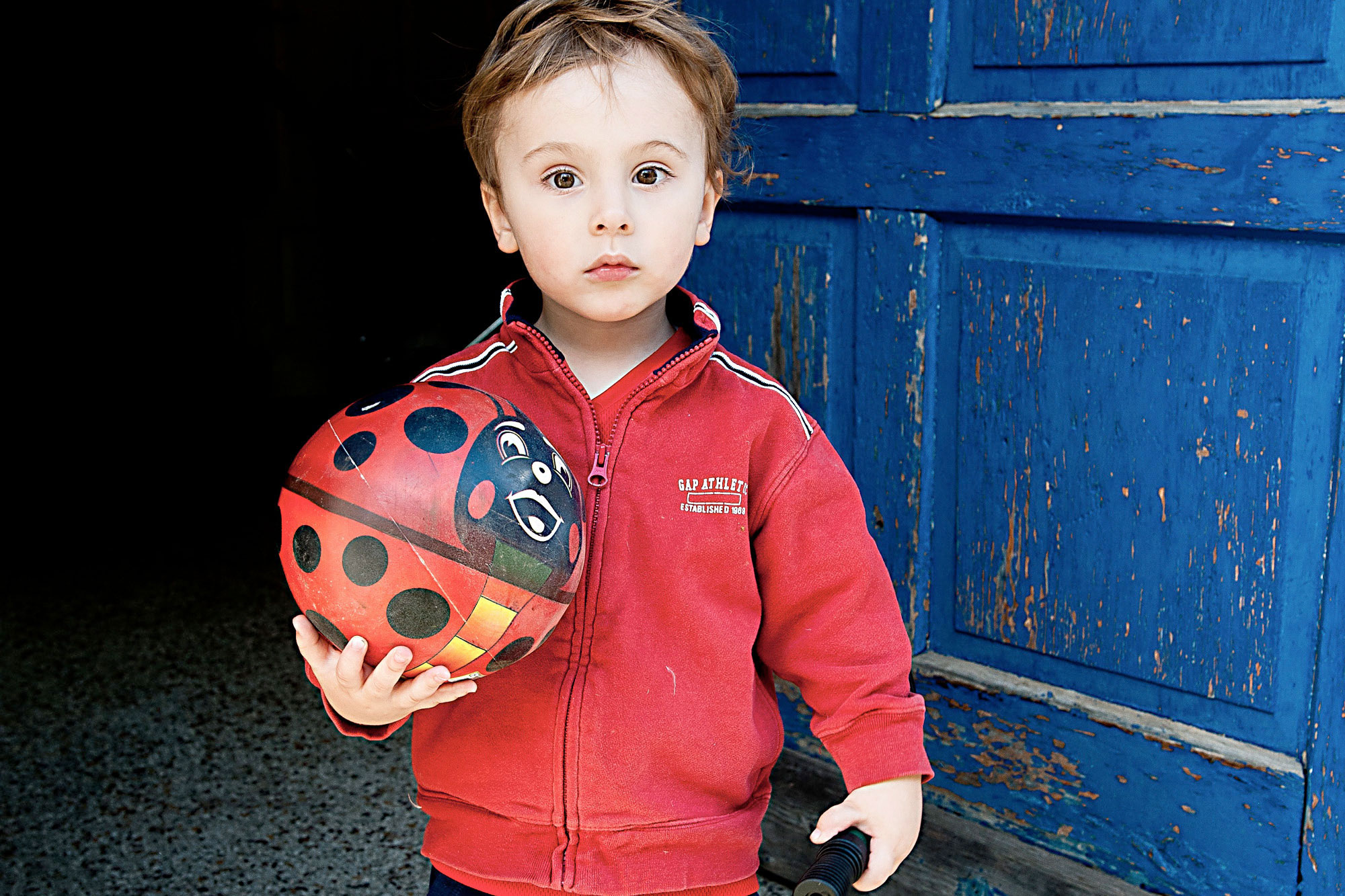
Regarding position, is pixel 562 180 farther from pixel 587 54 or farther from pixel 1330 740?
pixel 1330 740

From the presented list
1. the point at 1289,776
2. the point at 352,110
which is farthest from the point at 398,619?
the point at 352,110

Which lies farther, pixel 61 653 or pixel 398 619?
pixel 61 653

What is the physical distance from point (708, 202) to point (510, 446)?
1.65 feet

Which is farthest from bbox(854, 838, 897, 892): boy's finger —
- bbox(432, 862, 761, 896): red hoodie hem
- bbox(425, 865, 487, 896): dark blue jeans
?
bbox(425, 865, 487, 896): dark blue jeans

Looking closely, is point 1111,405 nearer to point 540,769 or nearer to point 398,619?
point 540,769

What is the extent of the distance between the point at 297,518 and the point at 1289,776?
158 cm

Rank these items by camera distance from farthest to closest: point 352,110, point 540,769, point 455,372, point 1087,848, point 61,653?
point 352,110 → point 61,653 → point 1087,848 → point 455,372 → point 540,769

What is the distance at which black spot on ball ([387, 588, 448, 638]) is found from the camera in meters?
1.38

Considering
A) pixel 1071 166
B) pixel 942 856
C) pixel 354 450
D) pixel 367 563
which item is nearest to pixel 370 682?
pixel 367 563

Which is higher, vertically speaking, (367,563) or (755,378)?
(755,378)

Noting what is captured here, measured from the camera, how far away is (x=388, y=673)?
1.40 meters

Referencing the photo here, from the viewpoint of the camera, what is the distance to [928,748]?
242 cm

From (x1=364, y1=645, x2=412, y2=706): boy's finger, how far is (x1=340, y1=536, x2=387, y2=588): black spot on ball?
3.5 inches

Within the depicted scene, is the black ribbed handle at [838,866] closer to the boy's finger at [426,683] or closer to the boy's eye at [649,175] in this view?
the boy's finger at [426,683]
